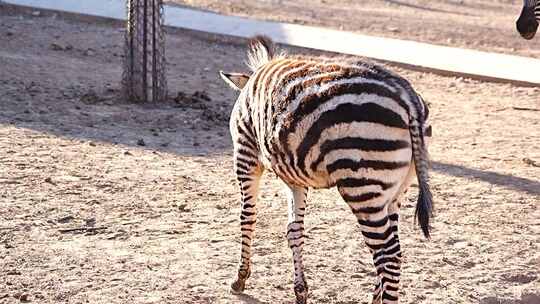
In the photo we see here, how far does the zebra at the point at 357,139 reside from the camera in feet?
17.4

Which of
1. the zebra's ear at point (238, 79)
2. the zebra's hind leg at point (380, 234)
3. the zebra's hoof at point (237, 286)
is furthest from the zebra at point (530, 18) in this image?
the zebra's hind leg at point (380, 234)

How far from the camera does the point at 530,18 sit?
1177 centimetres

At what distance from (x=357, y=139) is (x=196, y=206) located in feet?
9.98

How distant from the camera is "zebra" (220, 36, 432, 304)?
529 centimetres

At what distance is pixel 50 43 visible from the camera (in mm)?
14117

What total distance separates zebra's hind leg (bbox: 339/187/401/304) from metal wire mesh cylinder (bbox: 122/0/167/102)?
6.11 meters

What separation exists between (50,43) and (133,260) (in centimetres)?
790

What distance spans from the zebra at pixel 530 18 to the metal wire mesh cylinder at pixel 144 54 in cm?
422

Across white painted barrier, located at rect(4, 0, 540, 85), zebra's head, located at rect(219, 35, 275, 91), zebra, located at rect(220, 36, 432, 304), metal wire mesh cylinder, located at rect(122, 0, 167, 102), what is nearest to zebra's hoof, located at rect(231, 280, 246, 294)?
zebra, located at rect(220, 36, 432, 304)

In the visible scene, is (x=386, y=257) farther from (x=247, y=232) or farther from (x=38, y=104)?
(x=38, y=104)

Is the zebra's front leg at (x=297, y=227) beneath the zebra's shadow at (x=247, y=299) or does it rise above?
above

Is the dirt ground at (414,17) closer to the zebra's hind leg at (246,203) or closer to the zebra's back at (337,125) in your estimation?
the zebra's hind leg at (246,203)

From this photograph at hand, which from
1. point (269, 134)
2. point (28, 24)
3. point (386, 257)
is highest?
point (269, 134)

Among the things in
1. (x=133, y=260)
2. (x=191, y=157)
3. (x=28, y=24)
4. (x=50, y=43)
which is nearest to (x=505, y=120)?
(x=191, y=157)
